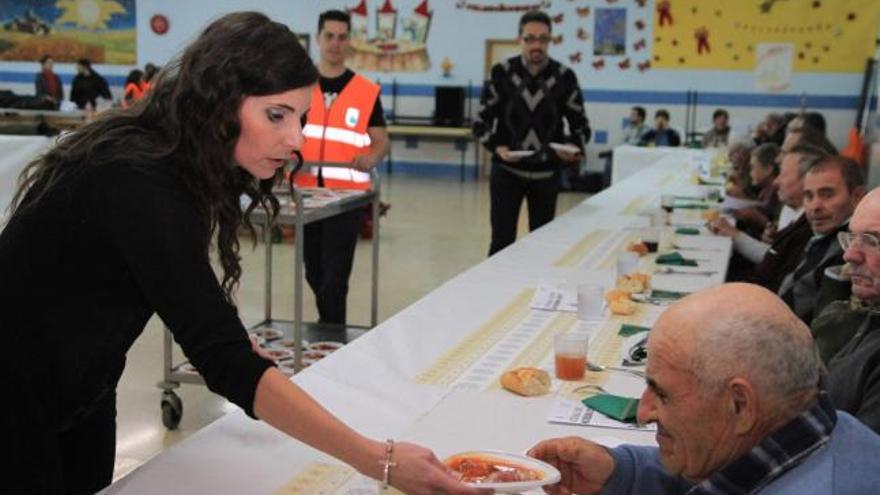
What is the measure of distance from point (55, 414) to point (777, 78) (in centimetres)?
1447

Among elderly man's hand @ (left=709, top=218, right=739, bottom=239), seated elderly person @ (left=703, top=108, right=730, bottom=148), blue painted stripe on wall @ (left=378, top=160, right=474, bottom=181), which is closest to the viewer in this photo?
elderly man's hand @ (left=709, top=218, right=739, bottom=239)

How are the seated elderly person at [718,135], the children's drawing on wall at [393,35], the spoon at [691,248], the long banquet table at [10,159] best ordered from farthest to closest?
the children's drawing on wall at [393,35] < the seated elderly person at [718,135] < the long banquet table at [10,159] < the spoon at [691,248]

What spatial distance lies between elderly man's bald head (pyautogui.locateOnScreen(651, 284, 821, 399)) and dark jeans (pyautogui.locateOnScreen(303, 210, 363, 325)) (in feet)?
11.1

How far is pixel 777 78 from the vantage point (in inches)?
581

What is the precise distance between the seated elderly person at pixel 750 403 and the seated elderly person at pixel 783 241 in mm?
2731

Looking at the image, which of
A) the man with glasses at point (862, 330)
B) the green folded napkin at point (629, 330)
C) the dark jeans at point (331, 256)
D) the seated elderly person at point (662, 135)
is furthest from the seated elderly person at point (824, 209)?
the seated elderly person at point (662, 135)

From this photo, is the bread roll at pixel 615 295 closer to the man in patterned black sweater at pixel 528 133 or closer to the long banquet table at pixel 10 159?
the man in patterned black sweater at pixel 528 133

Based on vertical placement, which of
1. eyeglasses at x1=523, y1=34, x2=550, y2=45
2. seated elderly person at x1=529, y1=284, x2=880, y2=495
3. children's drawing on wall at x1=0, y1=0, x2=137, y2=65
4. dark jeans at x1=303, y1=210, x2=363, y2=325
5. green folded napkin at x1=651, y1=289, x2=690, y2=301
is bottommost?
dark jeans at x1=303, y1=210, x2=363, y2=325

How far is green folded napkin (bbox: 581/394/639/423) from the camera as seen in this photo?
6.86 ft

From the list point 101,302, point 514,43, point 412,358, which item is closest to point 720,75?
point 514,43

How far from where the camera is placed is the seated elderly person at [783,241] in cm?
422

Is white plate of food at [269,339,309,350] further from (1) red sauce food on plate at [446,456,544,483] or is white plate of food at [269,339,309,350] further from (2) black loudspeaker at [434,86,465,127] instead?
(2) black loudspeaker at [434,86,465,127]

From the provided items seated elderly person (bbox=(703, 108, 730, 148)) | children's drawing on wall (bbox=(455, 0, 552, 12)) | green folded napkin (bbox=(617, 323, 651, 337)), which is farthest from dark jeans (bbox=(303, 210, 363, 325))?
children's drawing on wall (bbox=(455, 0, 552, 12))

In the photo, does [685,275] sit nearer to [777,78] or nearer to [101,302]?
[101,302]
